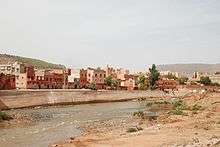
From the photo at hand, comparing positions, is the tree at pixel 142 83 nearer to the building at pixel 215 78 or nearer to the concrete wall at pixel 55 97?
the concrete wall at pixel 55 97

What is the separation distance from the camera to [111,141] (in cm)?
2783

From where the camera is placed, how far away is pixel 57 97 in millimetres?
75250

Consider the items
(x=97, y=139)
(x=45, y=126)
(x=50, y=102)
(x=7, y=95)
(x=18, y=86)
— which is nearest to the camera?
(x=97, y=139)

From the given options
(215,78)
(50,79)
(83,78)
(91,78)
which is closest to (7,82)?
(50,79)

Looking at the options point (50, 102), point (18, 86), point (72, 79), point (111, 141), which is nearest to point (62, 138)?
point (111, 141)

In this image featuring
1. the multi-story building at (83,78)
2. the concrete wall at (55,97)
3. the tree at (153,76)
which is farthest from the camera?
the tree at (153,76)

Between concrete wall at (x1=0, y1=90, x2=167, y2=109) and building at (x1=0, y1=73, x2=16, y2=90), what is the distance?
10.1m

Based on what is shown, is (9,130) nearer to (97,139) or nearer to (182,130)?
(97,139)

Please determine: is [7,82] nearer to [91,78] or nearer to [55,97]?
[55,97]

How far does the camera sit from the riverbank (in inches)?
2498

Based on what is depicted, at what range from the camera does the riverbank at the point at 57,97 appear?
6344 cm

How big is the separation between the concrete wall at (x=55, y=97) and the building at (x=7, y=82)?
10.1 meters

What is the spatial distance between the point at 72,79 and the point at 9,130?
229ft

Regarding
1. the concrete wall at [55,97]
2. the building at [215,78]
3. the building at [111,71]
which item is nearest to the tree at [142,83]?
the building at [111,71]
